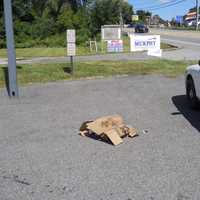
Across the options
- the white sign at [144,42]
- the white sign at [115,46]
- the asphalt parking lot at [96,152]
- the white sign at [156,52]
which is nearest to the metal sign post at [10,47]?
the asphalt parking lot at [96,152]

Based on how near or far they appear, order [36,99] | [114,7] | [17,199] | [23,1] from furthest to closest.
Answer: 1. [114,7]
2. [23,1]
3. [36,99]
4. [17,199]

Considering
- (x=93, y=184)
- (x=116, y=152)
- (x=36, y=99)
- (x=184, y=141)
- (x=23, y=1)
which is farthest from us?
(x=23, y=1)

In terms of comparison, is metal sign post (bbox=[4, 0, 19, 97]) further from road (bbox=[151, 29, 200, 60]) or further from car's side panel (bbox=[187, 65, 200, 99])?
road (bbox=[151, 29, 200, 60])

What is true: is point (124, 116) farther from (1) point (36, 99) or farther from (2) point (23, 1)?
(2) point (23, 1)

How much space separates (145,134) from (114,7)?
151 feet

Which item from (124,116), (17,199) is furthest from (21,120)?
(17,199)

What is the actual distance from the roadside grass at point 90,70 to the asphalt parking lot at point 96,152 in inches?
157

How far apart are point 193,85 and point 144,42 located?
1384 centimetres

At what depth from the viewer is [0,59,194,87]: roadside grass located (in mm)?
15066

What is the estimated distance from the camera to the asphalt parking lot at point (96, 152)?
493 centimetres

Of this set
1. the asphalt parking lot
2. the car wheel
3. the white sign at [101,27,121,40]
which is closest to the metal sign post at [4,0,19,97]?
the asphalt parking lot

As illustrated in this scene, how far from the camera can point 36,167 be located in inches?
225

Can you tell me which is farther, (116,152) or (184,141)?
(184,141)

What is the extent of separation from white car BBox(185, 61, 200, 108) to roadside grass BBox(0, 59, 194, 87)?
5.65 m
